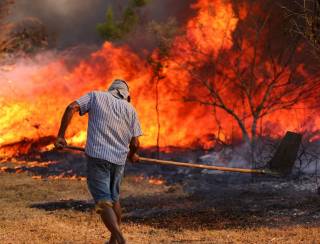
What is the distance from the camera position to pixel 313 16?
29.1 ft

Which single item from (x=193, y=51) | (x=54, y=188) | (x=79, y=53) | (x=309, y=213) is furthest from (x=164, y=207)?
(x=79, y=53)

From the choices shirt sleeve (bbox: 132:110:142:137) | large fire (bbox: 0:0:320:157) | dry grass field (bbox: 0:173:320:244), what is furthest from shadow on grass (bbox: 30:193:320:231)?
large fire (bbox: 0:0:320:157)

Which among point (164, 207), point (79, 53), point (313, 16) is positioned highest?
point (79, 53)

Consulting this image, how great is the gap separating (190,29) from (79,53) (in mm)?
6398

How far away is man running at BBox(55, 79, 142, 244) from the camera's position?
5695 mm

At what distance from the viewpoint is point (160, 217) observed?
9.55 meters

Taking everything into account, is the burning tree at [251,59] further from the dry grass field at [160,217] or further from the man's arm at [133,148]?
the man's arm at [133,148]

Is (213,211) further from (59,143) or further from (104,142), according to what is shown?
(59,143)

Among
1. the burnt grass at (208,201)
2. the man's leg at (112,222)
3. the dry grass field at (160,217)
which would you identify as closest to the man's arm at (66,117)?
the man's leg at (112,222)

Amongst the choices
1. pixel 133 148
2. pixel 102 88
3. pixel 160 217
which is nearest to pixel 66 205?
pixel 160 217

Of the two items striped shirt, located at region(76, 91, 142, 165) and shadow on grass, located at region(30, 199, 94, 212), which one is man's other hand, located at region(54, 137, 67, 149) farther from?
shadow on grass, located at region(30, 199, 94, 212)

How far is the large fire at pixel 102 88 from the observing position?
18828mm

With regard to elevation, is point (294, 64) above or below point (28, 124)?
above

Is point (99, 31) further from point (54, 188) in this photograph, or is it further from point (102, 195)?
point (102, 195)
